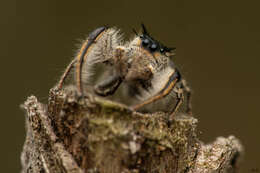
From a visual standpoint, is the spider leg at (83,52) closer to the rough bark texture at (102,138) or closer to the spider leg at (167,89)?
the rough bark texture at (102,138)

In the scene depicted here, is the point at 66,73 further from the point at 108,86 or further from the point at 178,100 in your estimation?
the point at 178,100

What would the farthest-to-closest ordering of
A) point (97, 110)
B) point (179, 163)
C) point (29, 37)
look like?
point (29, 37) < point (179, 163) < point (97, 110)

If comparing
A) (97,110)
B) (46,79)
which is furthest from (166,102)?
(46,79)

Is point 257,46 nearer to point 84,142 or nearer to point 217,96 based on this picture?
point 217,96

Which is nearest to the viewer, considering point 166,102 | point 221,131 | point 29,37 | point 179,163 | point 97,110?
point 97,110

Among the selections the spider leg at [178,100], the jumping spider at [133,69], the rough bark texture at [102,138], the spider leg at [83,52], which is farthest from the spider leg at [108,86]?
the spider leg at [178,100]

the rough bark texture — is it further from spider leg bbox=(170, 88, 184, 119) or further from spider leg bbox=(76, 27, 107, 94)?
spider leg bbox=(76, 27, 107, 94)

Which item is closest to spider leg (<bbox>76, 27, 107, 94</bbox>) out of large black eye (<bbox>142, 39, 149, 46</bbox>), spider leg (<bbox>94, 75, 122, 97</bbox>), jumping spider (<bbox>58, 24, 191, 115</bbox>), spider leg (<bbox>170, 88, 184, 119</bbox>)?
jumping spider (<bbox>58, 24, 191, 115</bbox>)
